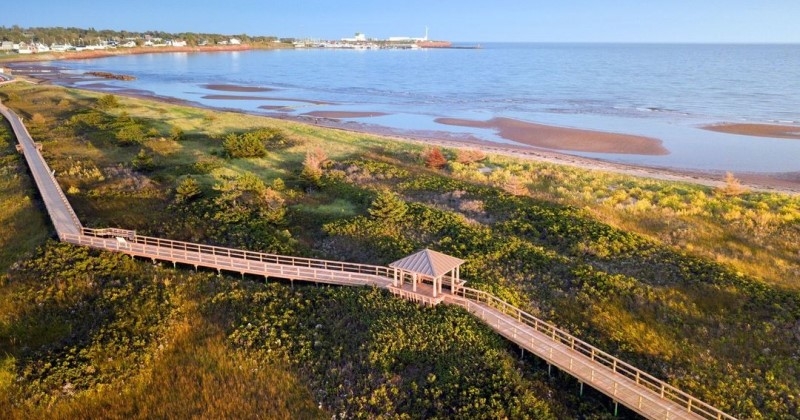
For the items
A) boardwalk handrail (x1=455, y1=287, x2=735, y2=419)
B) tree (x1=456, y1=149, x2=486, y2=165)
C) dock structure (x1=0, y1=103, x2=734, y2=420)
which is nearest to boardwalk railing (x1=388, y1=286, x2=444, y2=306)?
dock structure (x1=0, y1=103, x2=734, y2=420)

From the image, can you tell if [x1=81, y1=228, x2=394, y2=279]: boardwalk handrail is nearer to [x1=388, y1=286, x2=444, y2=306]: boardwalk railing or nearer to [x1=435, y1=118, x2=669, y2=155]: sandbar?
[x1=388, y1=286, x2=444, y2=306]: boardwalk railing

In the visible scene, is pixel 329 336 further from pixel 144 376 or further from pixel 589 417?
pixel 589 417

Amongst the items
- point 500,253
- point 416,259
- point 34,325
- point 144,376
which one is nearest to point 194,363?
point 144,376

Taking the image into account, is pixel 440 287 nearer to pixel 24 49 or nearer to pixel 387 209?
pixel 387 209

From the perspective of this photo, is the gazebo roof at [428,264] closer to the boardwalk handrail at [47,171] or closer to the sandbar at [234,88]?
the boardwalk handrail at [47,171]

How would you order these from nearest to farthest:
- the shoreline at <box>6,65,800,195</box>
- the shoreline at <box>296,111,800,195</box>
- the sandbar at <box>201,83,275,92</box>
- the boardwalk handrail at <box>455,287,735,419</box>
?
the boardwalk handrail at <box>455,287,735,419</box> → the shoreline at <box>296,111,800,195</box> → the shoreline at <box>6,65,800,195</box> → the sandbar at <box>201,83,275,92</box>

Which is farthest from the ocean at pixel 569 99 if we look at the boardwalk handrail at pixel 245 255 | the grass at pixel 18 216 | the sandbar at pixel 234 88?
the grass at pixel 18 216
